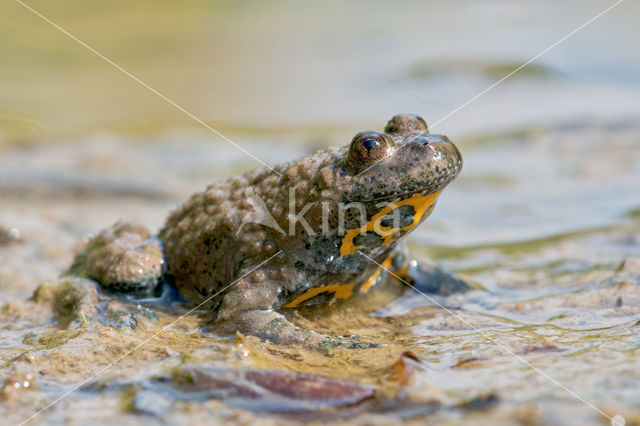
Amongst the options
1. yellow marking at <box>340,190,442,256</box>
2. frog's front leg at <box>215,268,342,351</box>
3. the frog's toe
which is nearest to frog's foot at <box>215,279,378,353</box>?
frog's front leg at <box>215,268,342,351</box>

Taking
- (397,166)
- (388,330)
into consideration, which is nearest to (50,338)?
(388,330)

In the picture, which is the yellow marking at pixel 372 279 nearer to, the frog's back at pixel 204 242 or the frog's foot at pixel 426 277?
the frog's foot at pixel 426 277

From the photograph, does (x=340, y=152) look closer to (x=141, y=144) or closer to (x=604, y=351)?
(x=604, y=351)

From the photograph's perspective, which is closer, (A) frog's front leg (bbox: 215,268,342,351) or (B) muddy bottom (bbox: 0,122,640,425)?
(B) muddy bottom (bbox: 0,122,640,425)

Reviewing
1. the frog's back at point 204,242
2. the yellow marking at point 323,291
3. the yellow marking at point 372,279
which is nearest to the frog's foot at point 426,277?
the yellow marking at point 372,279

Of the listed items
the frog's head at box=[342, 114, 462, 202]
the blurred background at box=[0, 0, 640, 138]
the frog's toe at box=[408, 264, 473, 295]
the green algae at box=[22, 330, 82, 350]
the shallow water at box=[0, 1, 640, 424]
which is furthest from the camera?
the blurred background at box=[0, 0, 640, 138]

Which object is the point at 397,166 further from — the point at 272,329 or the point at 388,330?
the point at 272,329

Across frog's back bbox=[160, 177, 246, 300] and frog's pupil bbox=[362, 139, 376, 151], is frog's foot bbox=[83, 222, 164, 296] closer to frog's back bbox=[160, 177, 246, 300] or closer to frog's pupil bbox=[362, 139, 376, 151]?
frog's back bbox=[160, 177, 246, 300]
